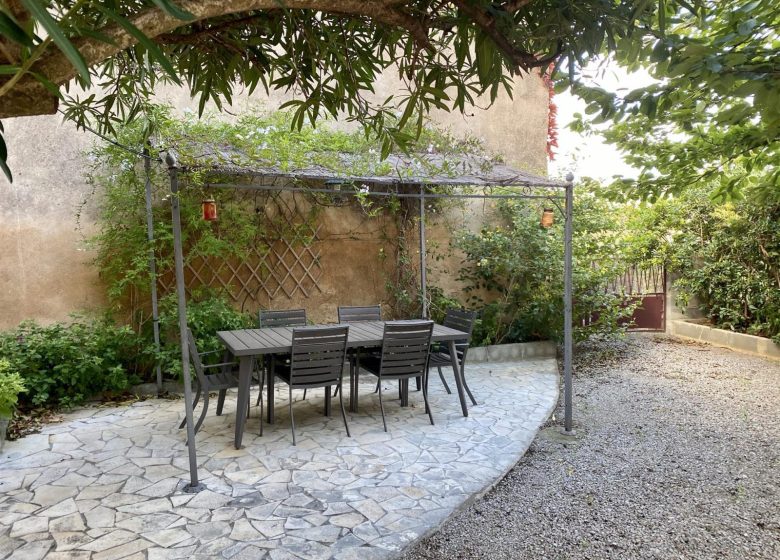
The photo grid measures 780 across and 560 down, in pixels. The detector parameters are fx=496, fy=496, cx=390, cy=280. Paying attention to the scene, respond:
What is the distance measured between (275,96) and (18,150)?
2.73 metres

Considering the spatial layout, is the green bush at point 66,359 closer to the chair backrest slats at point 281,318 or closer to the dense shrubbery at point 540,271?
the chair backrest slats at point 281,318

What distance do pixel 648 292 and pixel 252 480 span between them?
7304mm

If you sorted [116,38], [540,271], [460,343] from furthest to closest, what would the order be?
[540,271], [460,343], [116,38]

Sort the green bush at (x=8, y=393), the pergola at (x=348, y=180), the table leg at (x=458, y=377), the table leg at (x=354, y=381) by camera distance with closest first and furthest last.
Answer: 1. the pergola at (x=348, y=180)
2. the green bush at (x=8, y=393)
3. the table leg at (x=458, y=377)
4. the table leg at (x=354, y=381)

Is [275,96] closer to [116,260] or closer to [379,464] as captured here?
[116,260]

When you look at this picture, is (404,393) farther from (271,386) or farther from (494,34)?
(494,34)

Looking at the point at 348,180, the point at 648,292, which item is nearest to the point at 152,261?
the point at 348,180

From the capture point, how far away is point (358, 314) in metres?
5.31

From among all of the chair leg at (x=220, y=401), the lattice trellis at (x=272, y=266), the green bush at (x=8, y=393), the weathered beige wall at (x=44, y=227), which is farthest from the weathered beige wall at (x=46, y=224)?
the chair leg at (x=220, y=401)

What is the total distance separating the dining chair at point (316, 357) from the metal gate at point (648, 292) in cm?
591

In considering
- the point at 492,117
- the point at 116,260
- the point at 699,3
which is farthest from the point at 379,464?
the point at 492,117

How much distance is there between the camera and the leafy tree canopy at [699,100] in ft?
5.39

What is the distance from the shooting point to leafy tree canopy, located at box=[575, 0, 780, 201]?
5.39 ft

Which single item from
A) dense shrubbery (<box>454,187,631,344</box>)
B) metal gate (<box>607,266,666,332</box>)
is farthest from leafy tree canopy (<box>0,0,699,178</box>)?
metal gate (<box>607,266,666,332</box>)
